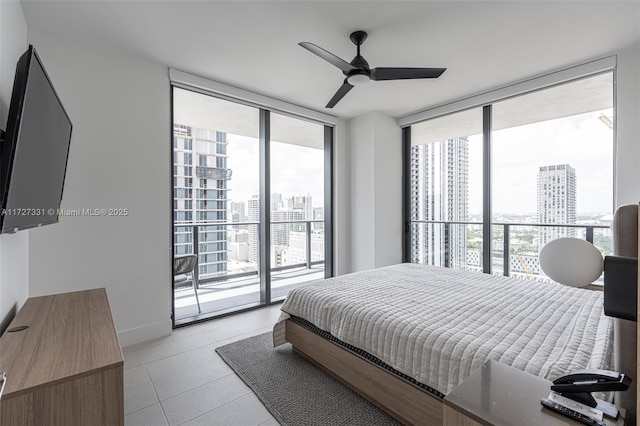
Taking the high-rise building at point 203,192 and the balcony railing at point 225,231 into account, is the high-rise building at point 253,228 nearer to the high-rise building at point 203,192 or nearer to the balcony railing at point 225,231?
the balcony railing at point 225,231

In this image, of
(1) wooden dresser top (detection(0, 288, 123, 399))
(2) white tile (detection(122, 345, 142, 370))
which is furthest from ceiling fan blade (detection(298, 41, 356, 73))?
(2) white tile (detection(122, 345, 142, 370))

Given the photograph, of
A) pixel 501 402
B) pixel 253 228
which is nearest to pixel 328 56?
pixel 501 402

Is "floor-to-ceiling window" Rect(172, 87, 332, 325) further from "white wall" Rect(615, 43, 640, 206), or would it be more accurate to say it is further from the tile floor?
"white wall" Rect(615, 43, 640, 206)

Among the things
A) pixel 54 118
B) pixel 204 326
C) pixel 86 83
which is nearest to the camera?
pixel 54 118

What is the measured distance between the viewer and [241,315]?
3.38 meters

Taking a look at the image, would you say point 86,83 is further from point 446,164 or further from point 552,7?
point 446,164

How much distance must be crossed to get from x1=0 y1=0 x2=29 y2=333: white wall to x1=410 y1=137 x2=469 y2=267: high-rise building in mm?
4425

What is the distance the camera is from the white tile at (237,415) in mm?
1646

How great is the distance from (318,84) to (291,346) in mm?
2768

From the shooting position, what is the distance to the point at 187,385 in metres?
2.00

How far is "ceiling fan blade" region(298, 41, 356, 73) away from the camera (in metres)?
1.97

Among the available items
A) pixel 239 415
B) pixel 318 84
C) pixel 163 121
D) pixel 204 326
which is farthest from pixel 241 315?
pixel 318 84

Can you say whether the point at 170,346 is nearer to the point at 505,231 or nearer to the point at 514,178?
the point at 505,231

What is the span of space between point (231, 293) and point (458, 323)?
3.43 m
